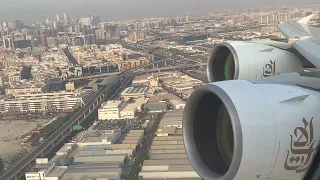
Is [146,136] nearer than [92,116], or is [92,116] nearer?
[146,136]

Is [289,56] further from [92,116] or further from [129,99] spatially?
[129,99]

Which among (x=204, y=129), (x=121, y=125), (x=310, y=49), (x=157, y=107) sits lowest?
(x=121, y=125)

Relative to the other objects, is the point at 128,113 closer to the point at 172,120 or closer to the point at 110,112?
the point at 110,112

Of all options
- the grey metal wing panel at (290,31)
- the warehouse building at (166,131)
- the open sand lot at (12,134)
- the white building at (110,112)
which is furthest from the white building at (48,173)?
the grey metal wing panel at (290,31)

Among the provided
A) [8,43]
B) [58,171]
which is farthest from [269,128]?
[8,43]

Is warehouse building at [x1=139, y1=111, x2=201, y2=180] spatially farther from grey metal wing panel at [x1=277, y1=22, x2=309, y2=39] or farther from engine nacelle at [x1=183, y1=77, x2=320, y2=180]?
engine nacelle at [x1=183, y1=77, x2=320, y2=180]

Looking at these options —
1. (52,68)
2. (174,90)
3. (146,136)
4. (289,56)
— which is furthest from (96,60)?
(289,56)
